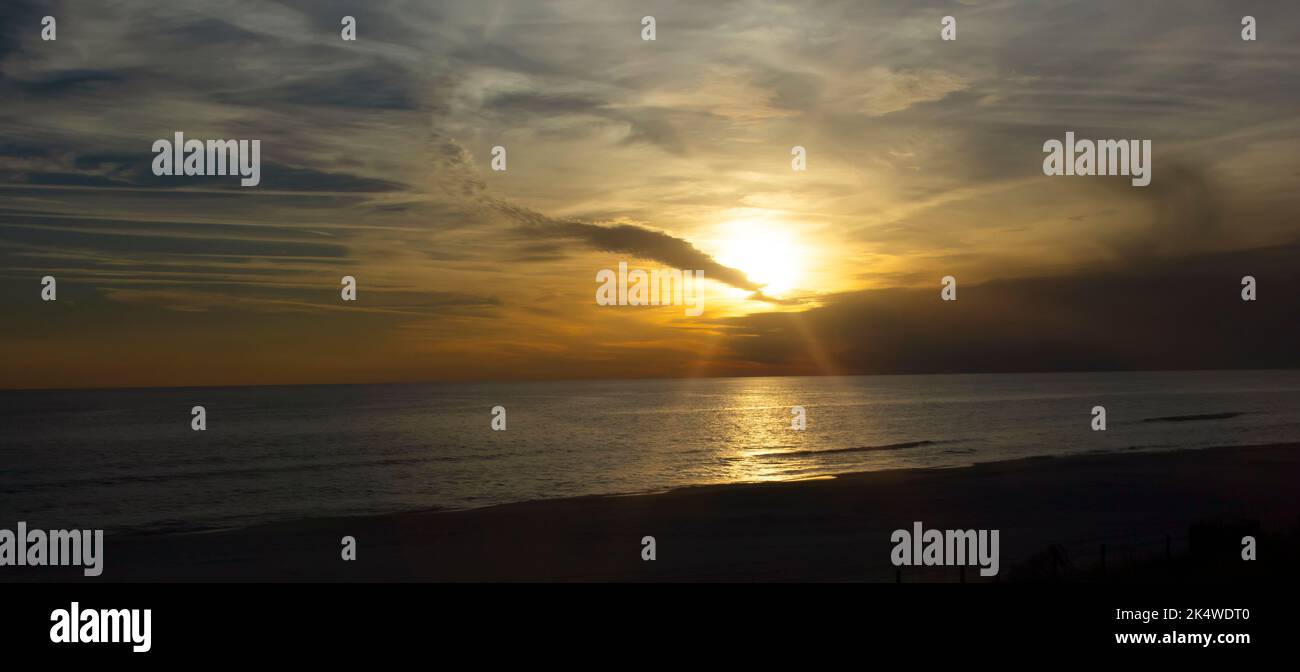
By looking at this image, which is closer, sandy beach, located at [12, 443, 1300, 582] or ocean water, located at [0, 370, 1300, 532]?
sandy beach, located at [12, 443, 1300, 582]

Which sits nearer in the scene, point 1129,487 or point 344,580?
point 344,580

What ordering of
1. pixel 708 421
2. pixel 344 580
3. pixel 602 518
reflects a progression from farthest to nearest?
pixel 708 421 → pixel 602 518 → pixel 344 580

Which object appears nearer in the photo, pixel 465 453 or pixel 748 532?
pixel 748 532

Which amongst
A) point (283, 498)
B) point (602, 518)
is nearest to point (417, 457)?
point (283, 498)

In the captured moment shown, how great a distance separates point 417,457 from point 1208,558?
199 ft

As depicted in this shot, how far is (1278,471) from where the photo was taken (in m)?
50.5

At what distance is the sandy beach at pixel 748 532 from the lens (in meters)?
28.0

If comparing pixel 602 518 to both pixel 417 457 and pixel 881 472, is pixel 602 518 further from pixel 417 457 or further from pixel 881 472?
pixel 417 457

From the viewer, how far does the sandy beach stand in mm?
28000

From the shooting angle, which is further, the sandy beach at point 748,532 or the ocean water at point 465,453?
the ocean water at point 465,453

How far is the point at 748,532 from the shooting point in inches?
1346
